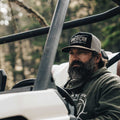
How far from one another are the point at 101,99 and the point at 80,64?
0.63 m

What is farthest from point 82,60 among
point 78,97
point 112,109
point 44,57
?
point 44,57

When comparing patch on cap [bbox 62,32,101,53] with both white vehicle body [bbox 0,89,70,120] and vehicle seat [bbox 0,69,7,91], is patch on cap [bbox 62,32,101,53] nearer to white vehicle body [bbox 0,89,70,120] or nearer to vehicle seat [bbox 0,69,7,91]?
vehicle seat [bbox 0,69,7,91]

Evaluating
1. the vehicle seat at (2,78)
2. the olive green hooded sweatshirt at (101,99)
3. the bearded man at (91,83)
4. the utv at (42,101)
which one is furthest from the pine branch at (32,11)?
the utv at (42,101)

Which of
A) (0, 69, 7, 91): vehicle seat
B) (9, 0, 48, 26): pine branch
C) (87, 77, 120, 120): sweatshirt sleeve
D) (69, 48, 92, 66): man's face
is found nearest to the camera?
(0, 69, 7, 91): vehicle seat

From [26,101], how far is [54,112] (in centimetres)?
14

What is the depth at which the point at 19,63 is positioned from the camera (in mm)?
32844

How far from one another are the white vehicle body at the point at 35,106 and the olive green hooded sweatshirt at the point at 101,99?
119cm

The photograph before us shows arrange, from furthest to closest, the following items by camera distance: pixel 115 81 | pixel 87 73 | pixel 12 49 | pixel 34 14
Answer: pixel 12 49, pixel 34 14, pixel 87 73, pixel 115 81

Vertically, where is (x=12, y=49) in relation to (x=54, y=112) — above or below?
below

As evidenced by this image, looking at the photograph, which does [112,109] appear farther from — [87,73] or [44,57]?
[44,57]

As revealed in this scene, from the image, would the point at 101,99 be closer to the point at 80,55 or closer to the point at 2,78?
the point at 80,55

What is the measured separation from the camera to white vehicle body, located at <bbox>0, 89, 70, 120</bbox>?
47.1 inches

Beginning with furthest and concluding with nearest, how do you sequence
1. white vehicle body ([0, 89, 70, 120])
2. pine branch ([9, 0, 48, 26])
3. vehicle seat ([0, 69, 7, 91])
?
pine branch ([9, 0, 48, 26]), vehicle seat ([0, 69, 7, 91]), white vehicle body ([0, 89, 70, 120])

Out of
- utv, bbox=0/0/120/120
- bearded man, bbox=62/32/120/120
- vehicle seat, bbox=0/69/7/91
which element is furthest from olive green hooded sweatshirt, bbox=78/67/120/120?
utv, bbox=0/0/120/120
